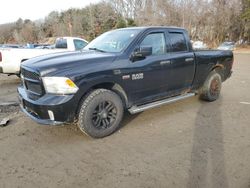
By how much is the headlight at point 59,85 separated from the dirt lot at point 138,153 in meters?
0.91

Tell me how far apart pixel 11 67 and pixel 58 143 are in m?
5.95

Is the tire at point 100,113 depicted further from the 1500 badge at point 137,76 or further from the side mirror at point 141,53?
the side mirror at point 141,53

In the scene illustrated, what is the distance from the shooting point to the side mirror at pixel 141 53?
4785 millimetres

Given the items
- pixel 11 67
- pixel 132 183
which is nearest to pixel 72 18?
pixel 11 67

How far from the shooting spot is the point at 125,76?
15.3 feet

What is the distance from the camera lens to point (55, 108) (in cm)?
400

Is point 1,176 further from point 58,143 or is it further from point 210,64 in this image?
point 210,64

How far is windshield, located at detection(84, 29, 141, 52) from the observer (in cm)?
498

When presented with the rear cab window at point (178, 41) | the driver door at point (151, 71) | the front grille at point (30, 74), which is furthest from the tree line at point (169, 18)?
the front grille at point (30, 74)

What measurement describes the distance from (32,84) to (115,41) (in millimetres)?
1805

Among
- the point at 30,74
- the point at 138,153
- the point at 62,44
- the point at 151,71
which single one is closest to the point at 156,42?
the point at 151,71

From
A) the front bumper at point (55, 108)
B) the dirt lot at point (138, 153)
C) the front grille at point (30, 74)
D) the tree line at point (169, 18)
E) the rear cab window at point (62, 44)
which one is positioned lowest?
the dirt lot at point (138, 153)

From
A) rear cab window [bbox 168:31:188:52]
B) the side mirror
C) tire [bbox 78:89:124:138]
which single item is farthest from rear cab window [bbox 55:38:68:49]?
tire [bbox 78:89:124:138]

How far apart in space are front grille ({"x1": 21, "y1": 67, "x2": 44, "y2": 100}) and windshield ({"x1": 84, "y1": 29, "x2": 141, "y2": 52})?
1.47 meters
